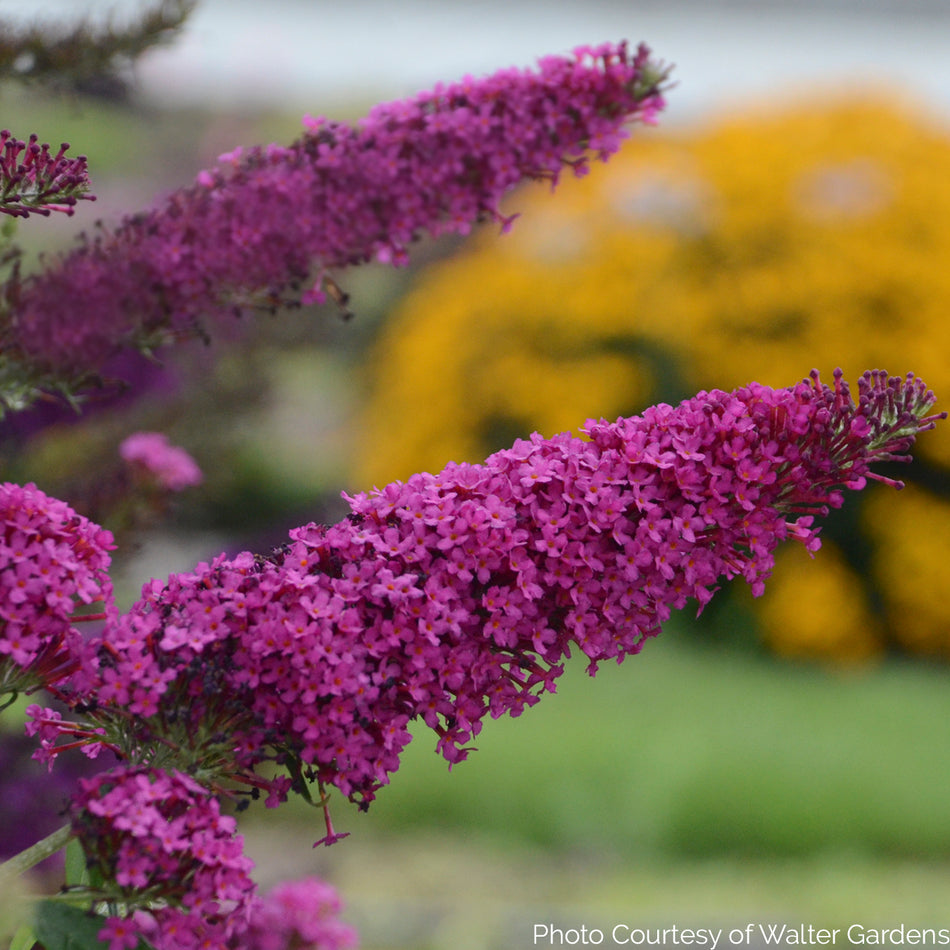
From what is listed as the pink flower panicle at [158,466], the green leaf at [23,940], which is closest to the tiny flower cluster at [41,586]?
the green leaf at [23,940]

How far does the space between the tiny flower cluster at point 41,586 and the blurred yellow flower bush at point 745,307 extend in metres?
3.28

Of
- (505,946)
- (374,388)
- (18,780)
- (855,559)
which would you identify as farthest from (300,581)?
(374,388)

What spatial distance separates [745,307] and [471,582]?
340 cm

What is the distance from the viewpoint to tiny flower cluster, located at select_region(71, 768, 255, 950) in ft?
2.13

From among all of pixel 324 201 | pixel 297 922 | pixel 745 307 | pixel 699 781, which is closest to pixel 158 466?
pixel 324 201

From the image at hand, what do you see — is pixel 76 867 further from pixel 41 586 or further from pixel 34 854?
pixel 41 586

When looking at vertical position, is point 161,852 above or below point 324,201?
below

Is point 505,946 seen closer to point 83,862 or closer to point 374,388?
point 83,862

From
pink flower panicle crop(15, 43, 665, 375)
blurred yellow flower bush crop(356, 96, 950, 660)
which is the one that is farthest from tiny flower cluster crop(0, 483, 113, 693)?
blurred yellow flower bush crop(356, 96, 950, 660)

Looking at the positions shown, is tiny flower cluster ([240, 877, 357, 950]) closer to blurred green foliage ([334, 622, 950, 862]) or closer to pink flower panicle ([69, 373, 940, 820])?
pink flower panicle ([69, 373, 940, 820])

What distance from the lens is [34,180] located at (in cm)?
67

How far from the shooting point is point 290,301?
1.03 m

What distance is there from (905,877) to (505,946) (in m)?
0.96

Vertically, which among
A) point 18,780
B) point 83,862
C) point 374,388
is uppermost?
point 374,388
